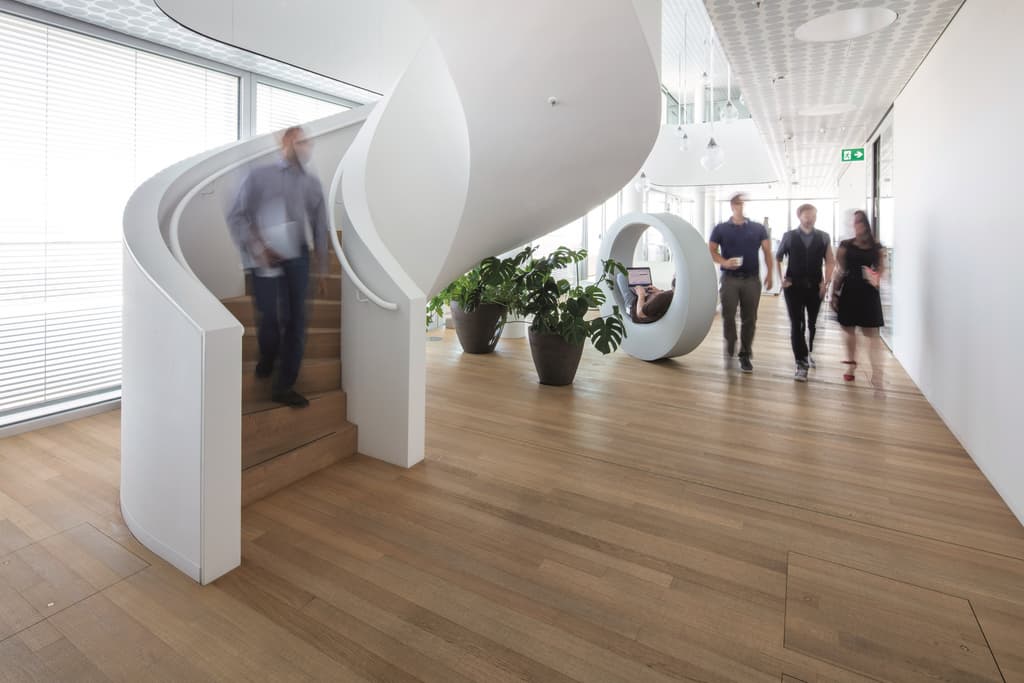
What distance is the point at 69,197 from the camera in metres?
4.20

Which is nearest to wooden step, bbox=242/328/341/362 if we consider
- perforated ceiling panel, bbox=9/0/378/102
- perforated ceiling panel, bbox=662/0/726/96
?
perforated ceiling panel, bbox=9/0/378/102

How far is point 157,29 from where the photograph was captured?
434 centimetres

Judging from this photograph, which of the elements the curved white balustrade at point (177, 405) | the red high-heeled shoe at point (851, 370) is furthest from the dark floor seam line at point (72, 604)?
the red high-heeled shoe at point (851, 370)

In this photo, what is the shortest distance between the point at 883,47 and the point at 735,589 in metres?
4.82

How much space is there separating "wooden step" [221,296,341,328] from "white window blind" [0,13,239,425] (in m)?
1.70

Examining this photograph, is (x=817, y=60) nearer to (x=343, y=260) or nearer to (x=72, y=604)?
(x=343, y=260)

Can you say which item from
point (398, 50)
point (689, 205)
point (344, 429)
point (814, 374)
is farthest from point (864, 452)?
point (689, 205)

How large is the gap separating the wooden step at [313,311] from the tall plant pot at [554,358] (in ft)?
6.97

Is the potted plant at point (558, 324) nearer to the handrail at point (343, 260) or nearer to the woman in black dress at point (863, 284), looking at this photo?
the woman in black dress at point (863, 284)

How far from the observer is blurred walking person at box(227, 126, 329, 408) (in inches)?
118

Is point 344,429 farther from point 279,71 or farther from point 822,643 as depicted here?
point 279,71

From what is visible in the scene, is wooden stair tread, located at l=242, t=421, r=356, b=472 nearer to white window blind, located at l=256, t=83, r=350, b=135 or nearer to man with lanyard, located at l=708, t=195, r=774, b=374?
white window blind, located at l=256, t=83, r=350, b=135

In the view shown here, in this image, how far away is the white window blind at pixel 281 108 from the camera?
17.9ft

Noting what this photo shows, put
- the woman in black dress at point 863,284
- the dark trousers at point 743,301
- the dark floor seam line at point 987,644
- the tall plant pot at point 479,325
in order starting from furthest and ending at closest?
the tall plant pot at point 479,325, the dark trousers at point 743,301, the woman in black dress at point 863,284, the dark floor seam line at point 987,644
